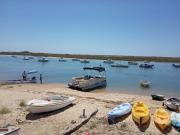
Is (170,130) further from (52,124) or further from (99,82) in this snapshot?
(99,82)

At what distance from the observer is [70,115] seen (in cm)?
1739

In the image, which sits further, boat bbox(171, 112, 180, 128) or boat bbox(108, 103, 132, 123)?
boat bbox(108, 103, 132, 123)

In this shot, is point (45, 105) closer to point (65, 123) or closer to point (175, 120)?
point (65, 123)

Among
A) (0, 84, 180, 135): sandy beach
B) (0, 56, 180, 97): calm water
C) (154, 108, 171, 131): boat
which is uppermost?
(154, 108, 171, 131): boat

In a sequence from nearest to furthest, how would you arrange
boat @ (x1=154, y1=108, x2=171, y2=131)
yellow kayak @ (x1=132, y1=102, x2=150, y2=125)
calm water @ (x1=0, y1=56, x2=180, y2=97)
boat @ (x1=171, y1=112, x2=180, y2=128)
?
1. boat @ (x1=154, y1=108, x2=171, y2=131)
2. boat @ (x1=171, y1=112, x2=180, y2=128)
3. yellow kayak @ (x1=132, y1=102, x2=150, y2=125)
4. calm water @ (x1=0, y1=56, x2=180, y2=97)

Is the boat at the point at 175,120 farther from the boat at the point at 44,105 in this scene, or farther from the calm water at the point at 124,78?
the calm water at the point at 124,78

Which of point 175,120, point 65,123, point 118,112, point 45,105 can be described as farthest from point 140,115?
point 45,105

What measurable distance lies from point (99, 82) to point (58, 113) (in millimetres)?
18084

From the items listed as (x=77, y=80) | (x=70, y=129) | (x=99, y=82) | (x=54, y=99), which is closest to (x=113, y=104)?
(x=54, y=99)

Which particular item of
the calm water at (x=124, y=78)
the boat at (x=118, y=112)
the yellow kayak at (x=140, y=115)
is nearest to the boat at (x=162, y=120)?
the yellow kayak at (x=140, y=115)

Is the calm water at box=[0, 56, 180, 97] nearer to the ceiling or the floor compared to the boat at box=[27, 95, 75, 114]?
nearer to the floor

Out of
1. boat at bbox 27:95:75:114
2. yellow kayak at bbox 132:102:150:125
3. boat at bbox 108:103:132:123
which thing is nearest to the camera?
yellow kayak at bbox 132:102:150:125

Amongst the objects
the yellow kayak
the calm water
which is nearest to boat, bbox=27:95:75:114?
the yellow kayak

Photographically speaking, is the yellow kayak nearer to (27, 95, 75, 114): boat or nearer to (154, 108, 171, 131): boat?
(154, 108, 171, 131): boat
